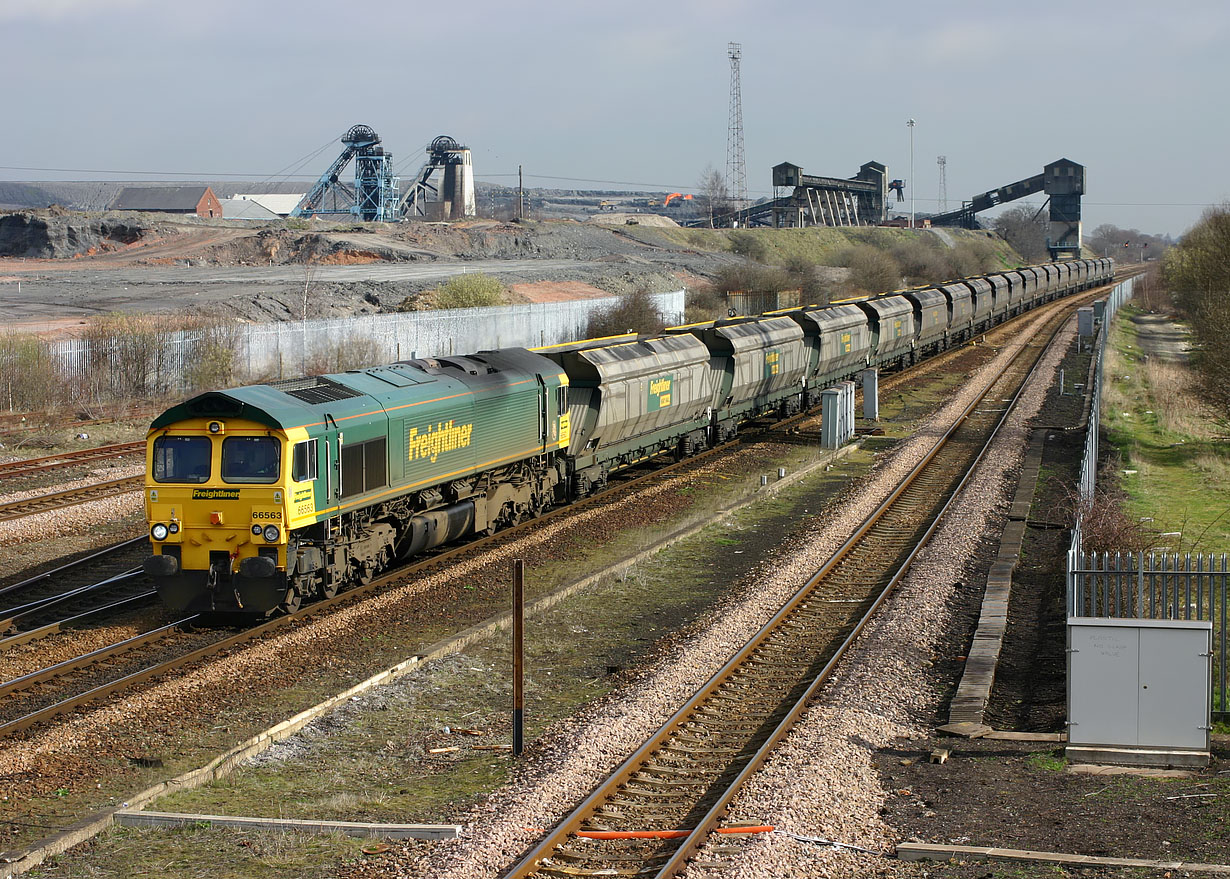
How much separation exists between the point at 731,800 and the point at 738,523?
14.0 m

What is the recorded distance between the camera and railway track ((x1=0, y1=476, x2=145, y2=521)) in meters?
24.2

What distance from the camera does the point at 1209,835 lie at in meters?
9.69

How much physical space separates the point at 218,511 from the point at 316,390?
2629 millimetres

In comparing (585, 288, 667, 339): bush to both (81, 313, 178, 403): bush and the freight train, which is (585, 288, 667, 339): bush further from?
the freight train

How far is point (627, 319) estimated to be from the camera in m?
59.1

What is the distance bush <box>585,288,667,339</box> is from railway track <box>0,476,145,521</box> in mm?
32730

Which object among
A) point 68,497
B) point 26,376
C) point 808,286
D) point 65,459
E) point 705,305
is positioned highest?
point 808,286

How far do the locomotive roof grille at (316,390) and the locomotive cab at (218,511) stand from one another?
4.61 ft

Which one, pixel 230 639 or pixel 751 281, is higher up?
pixel 751 281

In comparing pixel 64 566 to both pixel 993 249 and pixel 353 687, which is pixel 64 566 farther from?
pixel 993 249

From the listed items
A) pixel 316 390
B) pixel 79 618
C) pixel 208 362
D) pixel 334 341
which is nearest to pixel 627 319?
pixel 334 341

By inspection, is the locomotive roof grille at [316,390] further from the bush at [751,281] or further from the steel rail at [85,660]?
the bush at [751,281]

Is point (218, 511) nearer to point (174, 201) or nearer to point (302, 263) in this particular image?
point (302, 263)

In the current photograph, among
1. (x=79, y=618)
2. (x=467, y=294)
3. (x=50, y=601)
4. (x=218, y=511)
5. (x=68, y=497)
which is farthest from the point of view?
(x=467, y=294)
